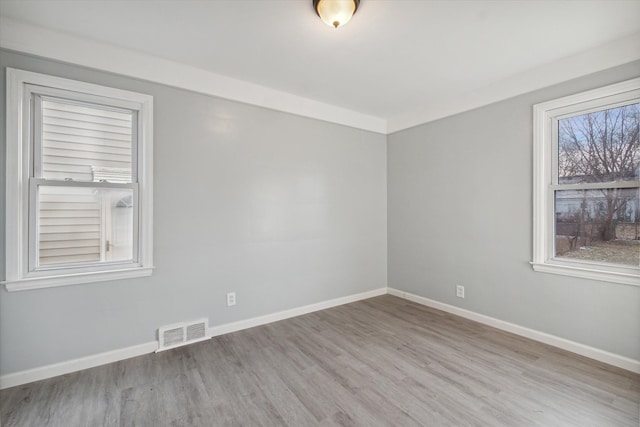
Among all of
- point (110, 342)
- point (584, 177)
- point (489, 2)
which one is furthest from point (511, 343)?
point (110, 342)

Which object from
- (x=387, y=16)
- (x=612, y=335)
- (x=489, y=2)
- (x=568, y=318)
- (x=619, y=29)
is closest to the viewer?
(x=489, y=2)

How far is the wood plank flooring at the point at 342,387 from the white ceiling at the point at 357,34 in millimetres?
2642

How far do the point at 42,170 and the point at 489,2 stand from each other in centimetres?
356

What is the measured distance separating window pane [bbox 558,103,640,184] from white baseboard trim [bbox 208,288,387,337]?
2.67 m

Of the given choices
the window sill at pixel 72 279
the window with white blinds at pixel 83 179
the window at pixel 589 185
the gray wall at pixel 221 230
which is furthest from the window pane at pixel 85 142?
the window at pixel 589 185

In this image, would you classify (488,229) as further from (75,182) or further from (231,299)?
(75,182)

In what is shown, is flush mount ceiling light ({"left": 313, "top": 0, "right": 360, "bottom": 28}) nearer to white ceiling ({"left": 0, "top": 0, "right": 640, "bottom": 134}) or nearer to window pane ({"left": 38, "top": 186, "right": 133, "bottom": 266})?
white ceiling ({"left": 0, "top": 0, "right": 640, "bottom": 134})

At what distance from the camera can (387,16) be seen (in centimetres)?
204

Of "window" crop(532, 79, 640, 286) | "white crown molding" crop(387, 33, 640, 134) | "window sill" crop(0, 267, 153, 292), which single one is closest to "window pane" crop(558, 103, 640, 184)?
"window" crop(532, 79, 640, 286)

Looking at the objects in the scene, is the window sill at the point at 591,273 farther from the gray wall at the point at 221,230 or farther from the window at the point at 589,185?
the gray wall at the point at 221,230

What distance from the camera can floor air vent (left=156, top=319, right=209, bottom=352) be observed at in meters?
2.65

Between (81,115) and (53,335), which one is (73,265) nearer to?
(53,335)

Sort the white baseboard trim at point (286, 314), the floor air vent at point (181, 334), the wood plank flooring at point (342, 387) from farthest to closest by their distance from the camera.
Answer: the white baseboard trim at point (286, 314)
the floor air vent at point (181, 334)
the wood plank flooring at point (342, 387)

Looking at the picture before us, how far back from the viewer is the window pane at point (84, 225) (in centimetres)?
231
